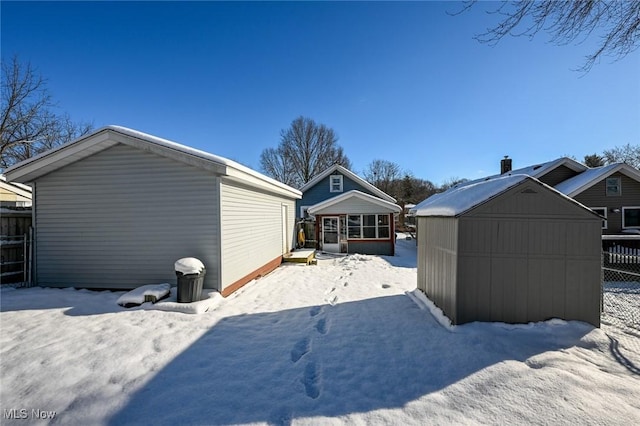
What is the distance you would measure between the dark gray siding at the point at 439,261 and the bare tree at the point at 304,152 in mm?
28100

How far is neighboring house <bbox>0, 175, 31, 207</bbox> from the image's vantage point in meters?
10.0

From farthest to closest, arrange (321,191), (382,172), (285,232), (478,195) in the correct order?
(382,172), (321,191), (285,232), (478,195)

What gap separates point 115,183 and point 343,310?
611 centimetres

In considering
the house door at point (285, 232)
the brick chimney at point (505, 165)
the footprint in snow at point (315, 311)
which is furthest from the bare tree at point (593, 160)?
the footprint in snow at point (315, 311)

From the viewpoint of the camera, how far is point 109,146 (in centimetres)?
666

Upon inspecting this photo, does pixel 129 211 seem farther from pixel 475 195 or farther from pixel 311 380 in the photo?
pixel 475 195

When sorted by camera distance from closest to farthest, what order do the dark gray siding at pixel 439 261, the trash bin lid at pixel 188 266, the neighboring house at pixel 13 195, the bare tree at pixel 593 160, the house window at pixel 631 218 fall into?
the dark gray siding at pixel 439 261 → the trash bin lid at pixel 188 266 → the neighboring house at pixel 13 195 → the house window at pixel 631 218 → the bare tree at pixel 593 160

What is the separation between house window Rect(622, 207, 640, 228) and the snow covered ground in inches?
534

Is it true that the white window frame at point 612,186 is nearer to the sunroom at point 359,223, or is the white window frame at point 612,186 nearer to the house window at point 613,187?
the house window at point 613,187

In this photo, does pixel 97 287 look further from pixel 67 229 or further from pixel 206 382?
pixel 206 382

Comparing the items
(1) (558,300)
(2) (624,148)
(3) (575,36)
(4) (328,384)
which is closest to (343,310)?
(4) (328,384)

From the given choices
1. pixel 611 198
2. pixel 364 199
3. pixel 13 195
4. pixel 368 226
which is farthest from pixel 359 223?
pixel 13 195

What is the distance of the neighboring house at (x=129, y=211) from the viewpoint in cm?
634

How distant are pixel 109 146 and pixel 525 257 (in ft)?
29.0
